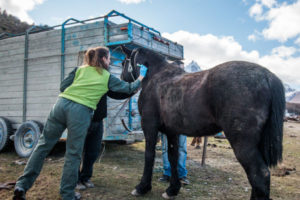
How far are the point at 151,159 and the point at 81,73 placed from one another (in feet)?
5.38

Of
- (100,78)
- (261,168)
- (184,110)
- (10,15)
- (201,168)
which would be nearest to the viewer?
(261,168)

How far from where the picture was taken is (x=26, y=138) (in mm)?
6359

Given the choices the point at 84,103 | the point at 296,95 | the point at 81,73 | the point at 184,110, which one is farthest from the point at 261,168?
the point at 296,95

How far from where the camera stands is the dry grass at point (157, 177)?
11.7ft

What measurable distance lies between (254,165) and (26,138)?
6.09 meters

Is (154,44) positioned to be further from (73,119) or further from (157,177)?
(73,119)

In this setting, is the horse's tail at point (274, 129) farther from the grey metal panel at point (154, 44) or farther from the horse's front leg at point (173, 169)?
the grey metal panel at point (154, 44)

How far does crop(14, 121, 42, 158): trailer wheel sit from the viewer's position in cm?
611

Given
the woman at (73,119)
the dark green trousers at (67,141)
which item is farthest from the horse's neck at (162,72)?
the dark green trousers at (67,141)

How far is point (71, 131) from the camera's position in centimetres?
294

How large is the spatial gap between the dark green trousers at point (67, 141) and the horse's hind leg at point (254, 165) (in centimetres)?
193

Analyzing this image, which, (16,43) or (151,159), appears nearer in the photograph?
(151,159)

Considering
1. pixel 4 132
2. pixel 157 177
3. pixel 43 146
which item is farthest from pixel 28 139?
pixel 157 177

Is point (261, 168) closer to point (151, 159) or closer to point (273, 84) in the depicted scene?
point (273, 84)
